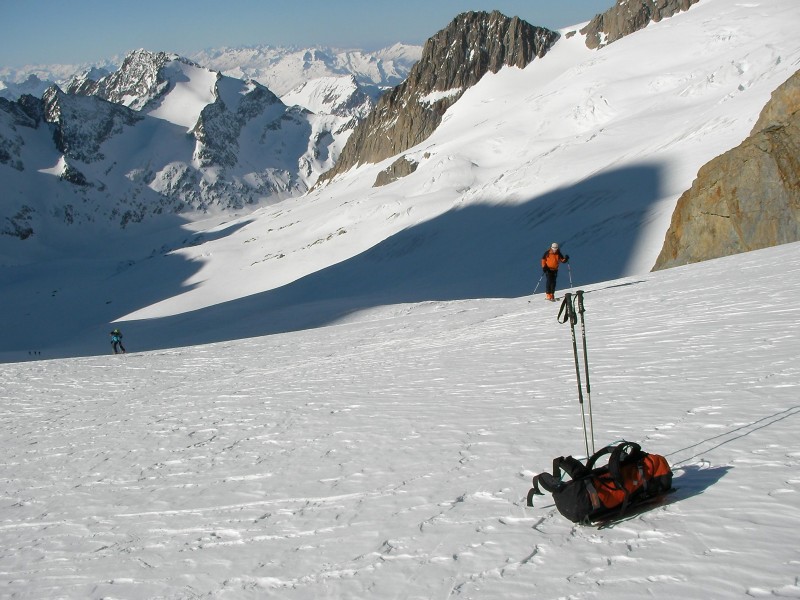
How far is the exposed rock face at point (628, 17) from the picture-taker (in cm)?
10338

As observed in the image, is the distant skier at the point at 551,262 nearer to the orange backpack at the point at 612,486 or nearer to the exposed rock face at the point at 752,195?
the exposed rock face at the point at 752,195

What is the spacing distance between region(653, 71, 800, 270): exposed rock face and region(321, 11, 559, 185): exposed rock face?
10224 cm

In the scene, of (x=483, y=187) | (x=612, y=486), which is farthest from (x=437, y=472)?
(x=483, y=187)

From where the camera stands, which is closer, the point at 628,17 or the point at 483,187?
the point at 483,187

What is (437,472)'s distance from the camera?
7016 mm

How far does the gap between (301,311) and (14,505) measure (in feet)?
91.7

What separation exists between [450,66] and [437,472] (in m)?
132

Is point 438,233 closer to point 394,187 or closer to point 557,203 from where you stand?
point 557,203

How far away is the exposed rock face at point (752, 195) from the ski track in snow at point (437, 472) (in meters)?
7.64

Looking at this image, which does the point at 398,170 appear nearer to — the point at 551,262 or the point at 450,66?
the point at 450,66

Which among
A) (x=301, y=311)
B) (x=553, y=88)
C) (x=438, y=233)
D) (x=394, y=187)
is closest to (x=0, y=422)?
(x=301, y=311)

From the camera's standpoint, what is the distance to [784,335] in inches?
371

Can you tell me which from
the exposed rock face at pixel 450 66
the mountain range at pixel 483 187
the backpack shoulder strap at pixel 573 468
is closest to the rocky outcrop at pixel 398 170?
the mountain range at pixel 483 187

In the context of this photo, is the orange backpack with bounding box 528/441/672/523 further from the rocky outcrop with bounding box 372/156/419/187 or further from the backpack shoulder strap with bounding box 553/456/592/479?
the rocky outcrop with bounding box 372/156/419/187
